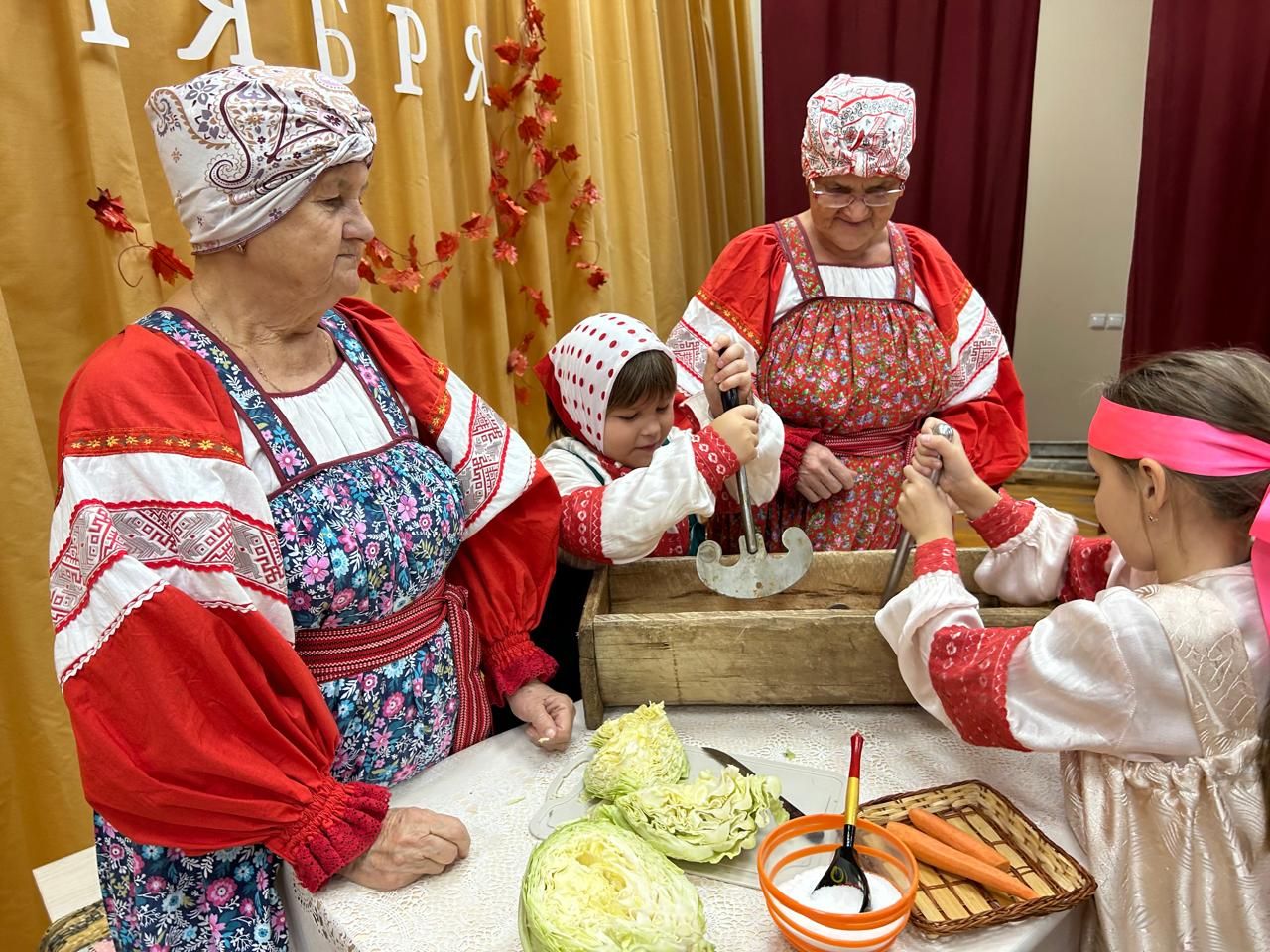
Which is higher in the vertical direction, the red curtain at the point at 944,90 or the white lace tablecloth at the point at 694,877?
the red curtain at the point at 944,90

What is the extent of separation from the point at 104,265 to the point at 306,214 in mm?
915

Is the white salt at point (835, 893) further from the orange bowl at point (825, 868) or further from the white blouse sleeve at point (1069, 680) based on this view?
the white blouse sleeve at point (1069, 680)

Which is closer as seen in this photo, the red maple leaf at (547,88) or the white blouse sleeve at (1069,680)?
the white blouse sleeve at (1069,680)

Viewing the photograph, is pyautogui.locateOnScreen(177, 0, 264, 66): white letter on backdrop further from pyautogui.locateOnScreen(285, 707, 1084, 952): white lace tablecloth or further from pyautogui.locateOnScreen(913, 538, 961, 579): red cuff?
pyautogui.locateOnScreen(913, 538, 961, 579): red cuff

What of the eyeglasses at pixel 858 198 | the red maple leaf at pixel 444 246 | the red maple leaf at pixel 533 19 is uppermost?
the red maple leaf at pixel 533 19

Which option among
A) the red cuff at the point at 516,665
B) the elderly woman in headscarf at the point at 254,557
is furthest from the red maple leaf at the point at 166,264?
the red cuff at the point at 516,665

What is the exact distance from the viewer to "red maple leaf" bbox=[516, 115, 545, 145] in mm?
2715

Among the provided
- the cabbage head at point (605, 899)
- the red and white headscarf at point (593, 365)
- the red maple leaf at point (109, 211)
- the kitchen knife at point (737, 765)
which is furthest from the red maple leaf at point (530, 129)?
the cabbage head at point (605, 899)

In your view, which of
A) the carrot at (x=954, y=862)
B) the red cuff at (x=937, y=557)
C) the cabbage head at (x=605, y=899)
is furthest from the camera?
the red cuff at (x=937, y=557)

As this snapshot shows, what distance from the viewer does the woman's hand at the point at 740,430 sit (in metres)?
1.61

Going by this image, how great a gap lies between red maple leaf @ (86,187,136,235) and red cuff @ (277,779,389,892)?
1.22 m

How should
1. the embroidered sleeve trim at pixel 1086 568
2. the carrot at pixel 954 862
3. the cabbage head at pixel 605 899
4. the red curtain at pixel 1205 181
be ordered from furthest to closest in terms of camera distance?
1. the red curtain at pixel 1205 181
2. the embroidered sleeve trim at pixel 1086 568
3. the carrot at pixel 954 862
4. the cabbage head at pixel 605 899

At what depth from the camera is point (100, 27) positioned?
1.71 m

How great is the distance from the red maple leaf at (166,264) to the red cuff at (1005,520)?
1582 millimetres
